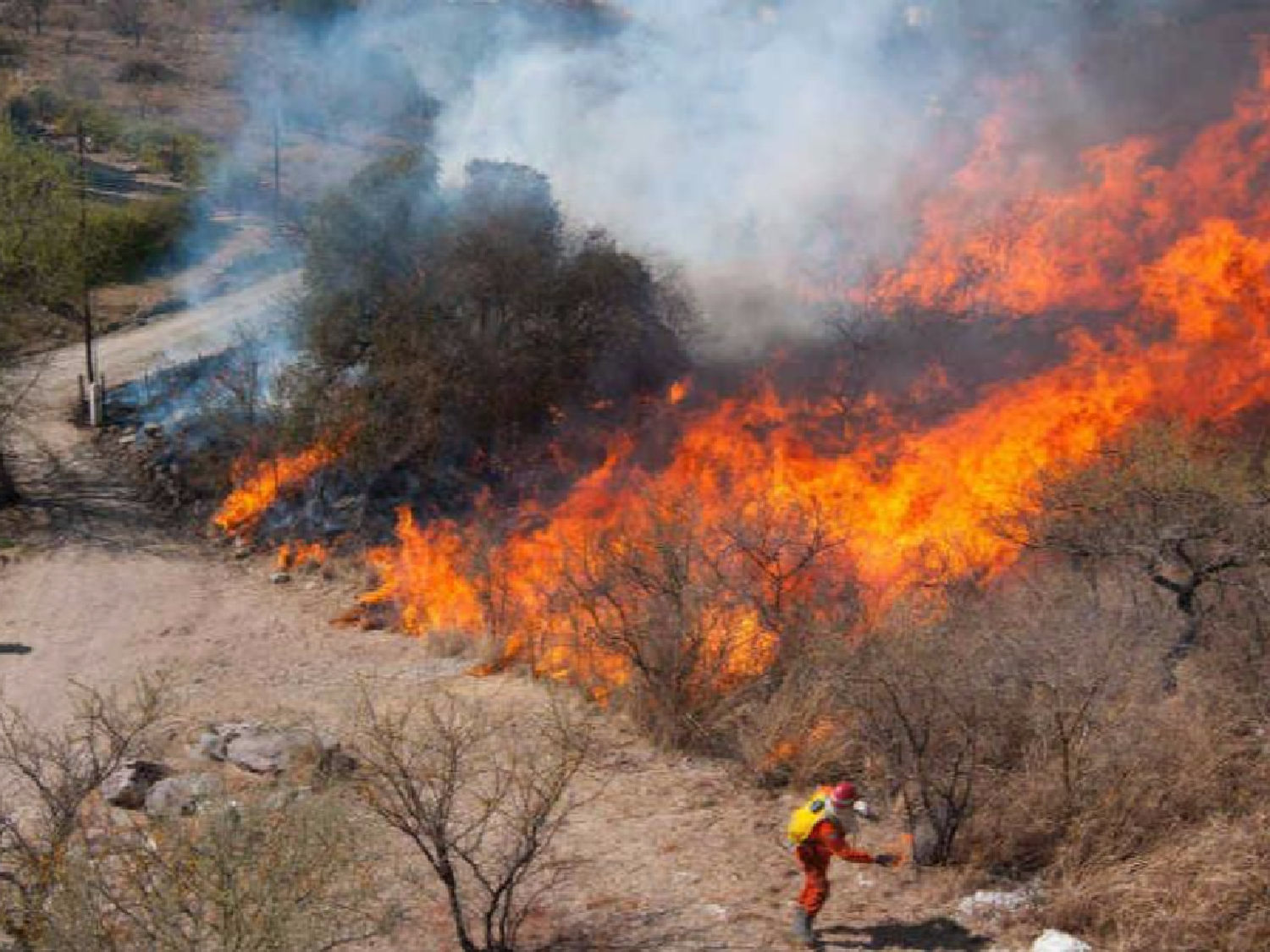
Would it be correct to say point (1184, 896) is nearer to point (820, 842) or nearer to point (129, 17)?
point (820, 842)

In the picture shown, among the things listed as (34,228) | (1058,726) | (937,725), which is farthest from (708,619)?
(34,228)

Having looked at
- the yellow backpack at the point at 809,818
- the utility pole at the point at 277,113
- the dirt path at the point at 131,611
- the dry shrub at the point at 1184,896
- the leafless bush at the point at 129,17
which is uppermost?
the leafless bush at the point at 129,17

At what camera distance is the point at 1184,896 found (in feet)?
24.6

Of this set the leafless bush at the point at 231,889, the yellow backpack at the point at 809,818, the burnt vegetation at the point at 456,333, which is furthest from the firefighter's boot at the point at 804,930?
the burnt vegetation at the point at 456,333

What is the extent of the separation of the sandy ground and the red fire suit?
1.51ft

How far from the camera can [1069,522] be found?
13.0m

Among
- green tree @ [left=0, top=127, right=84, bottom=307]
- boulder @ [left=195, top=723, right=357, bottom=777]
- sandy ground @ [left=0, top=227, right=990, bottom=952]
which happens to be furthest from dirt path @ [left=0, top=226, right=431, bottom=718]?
green tree @ [left=0, top=127, right=84, bottom=307]

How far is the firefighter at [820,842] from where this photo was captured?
305 inches

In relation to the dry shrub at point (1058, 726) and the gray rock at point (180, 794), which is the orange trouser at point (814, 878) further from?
the gray rock at point (180, 794)

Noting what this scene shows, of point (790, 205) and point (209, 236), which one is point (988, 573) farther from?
point (209, 236)

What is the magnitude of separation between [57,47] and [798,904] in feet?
214

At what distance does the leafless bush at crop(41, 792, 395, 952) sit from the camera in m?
6.18

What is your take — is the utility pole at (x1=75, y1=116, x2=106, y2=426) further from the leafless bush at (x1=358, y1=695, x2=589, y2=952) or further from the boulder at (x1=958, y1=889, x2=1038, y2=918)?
the boulder at (x1=958, y1=889, x2=1038, y2=918)

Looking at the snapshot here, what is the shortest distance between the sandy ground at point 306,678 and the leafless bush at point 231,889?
134 cm
